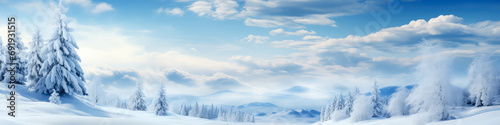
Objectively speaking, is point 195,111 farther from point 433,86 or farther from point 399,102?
point 433,86

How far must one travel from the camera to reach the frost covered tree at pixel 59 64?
24.2 metres

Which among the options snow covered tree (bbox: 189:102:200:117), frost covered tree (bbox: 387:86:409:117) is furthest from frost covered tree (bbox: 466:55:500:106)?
snow covered tree (bbox: 189:102:200:117)

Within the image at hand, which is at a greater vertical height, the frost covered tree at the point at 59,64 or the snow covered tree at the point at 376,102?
the frost covered tree at the point at 59,64

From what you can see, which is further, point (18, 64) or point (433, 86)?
point (18, 64)

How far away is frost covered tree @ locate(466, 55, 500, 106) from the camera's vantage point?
887 inches

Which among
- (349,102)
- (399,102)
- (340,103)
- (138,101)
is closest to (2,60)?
(138,101)

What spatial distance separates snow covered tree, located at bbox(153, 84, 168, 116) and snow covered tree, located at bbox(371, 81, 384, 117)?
36803 millimetres

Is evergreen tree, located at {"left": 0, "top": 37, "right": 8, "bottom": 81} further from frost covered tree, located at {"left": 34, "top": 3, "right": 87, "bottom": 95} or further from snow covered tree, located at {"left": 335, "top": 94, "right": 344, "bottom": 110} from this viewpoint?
snow covered tree, located at {"left": 335, "top": 94, "right": 344, "bottom": 110}

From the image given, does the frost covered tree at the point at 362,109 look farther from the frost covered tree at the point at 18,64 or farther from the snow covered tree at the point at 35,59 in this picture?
the frost covered tree at the point at 18,64

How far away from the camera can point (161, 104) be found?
5072cm

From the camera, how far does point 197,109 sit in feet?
299

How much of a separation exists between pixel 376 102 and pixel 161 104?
37923 mm

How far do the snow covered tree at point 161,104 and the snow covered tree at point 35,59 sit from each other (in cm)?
2507

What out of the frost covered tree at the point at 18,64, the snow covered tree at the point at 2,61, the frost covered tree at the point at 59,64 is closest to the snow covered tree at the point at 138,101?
the frost covered tree at the point at 18,64
